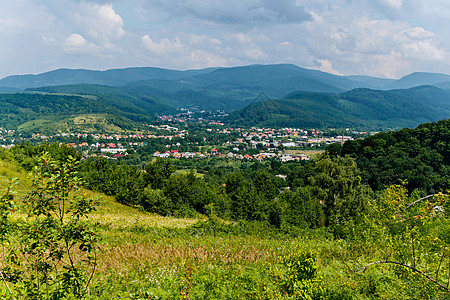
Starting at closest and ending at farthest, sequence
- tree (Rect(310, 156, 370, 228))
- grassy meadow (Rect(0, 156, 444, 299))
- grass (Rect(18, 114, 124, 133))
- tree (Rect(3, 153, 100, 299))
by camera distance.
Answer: tree (Rect(3, 153, 100, 299)) < grassy meadow (Rect(0, 156, 444, 299)) < tree (Rect(310, 156, 370, 228)) < grass (Rect(18, 114, 124, 133))

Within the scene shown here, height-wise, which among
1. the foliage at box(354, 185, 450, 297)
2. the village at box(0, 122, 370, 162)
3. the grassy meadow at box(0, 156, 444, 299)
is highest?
the foliage at box(354, 185, 450, 297)

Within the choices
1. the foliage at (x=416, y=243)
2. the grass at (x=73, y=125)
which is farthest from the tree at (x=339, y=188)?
the grass at (x=73, y=125)

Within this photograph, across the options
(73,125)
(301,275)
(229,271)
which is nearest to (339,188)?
(229,271)

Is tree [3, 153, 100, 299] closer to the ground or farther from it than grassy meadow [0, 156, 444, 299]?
farther from it

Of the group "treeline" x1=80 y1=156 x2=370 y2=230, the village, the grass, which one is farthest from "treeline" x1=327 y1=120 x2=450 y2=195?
the grass

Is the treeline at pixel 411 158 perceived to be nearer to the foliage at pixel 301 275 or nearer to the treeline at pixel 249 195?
the treeline at pixel 249 195

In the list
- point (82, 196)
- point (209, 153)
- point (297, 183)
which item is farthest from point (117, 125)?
point (82, 196)

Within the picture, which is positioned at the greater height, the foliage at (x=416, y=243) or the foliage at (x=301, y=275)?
the foliage at (x=416, y=243)

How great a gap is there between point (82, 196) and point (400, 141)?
191 ft

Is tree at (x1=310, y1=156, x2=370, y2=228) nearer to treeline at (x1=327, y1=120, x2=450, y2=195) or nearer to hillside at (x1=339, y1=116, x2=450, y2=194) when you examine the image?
treeline at (x1=327, y1=120, x2=450, y2=195)

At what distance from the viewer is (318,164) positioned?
1994 centimetres

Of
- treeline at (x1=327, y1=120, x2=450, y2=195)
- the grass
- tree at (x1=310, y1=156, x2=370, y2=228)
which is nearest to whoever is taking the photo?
tree at (x1=310, y1=156, x2=370, y2=228)

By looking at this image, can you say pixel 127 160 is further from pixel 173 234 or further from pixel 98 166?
pixel 173 234

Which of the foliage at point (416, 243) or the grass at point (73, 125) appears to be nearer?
Answer: the foliage at point (416, 243)
